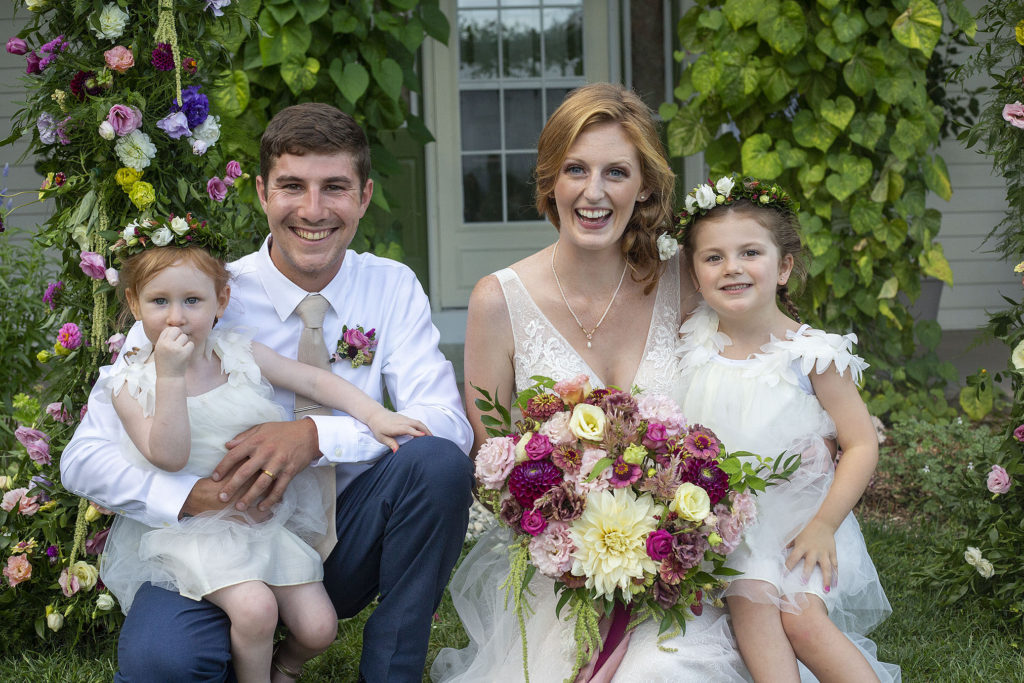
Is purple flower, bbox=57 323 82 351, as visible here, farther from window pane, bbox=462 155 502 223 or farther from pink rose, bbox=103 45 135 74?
window pane, bbox=462 155 502 223

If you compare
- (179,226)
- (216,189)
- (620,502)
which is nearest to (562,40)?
(216,189)

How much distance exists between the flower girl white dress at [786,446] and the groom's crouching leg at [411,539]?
680 mm

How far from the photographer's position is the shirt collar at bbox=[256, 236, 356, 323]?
2709mm

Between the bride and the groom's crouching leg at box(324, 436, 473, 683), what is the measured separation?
0.65 ft

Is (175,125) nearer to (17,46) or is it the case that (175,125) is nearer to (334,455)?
(17,46)

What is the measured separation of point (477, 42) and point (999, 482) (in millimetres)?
4766

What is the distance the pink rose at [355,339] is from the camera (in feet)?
8.86

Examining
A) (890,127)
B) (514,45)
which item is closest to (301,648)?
(890,127)

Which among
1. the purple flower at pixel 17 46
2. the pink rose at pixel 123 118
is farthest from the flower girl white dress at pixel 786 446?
the purple flower at pixel 17 46

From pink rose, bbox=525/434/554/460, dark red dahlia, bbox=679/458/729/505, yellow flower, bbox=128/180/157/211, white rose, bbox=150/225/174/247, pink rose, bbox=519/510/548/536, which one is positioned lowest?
pink rose, bbox=519/510/548/536

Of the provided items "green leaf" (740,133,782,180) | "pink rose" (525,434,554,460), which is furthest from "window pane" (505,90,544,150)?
"pink rose" (525,434,554,460)

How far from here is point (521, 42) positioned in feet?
22.2

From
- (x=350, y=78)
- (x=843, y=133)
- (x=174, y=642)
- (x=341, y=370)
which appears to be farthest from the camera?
(x=843, y=133)

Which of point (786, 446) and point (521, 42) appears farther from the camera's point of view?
point (521, 42)
